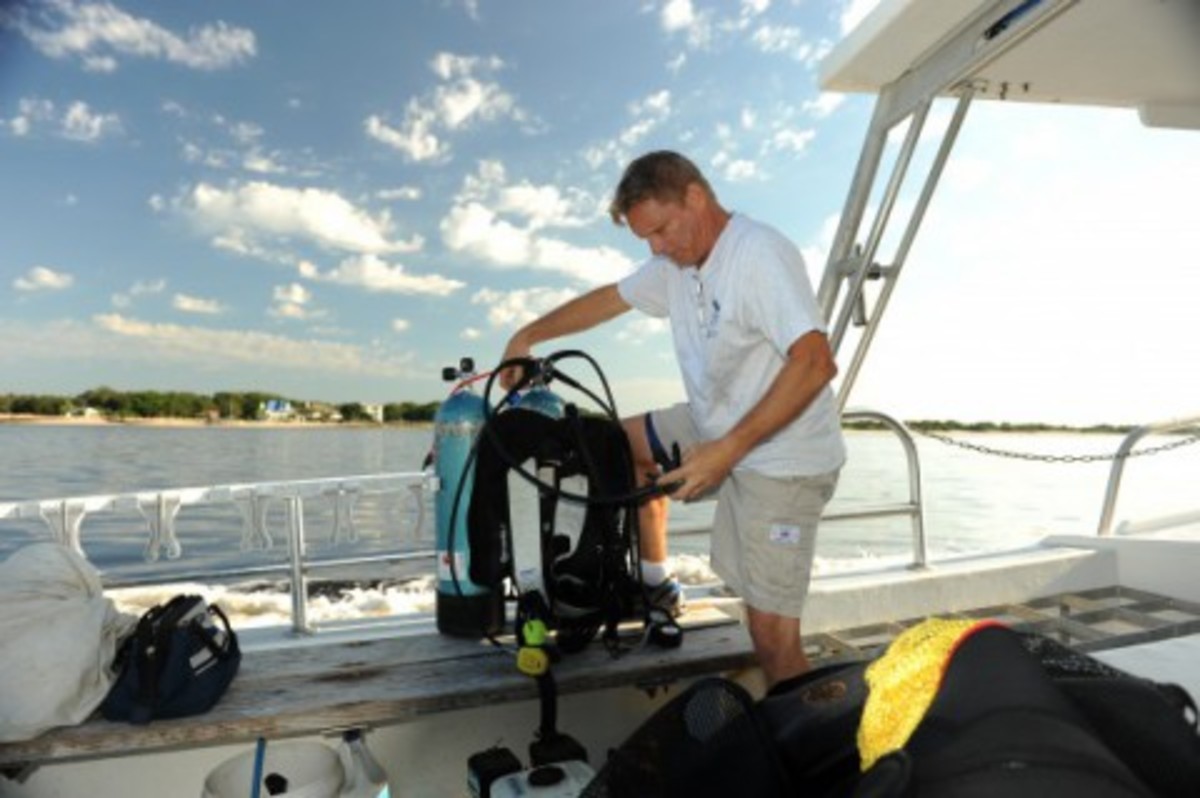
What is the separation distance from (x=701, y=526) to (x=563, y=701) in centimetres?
132

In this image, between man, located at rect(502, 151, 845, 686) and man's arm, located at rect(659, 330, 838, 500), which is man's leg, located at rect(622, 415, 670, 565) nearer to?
man, located at rect(502, 151, 845, 686)

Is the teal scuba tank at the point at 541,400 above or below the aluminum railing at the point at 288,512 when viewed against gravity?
above

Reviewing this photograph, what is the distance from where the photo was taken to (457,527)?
8.34 feet

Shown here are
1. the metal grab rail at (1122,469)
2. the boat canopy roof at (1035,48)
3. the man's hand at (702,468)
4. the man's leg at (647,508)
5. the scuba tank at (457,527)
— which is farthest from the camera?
the metal grab rail at (1122,469)

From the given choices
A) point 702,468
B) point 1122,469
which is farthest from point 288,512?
point 1122,469

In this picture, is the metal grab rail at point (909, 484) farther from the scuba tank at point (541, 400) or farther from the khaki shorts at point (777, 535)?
the scuba tank at point (541, 400)

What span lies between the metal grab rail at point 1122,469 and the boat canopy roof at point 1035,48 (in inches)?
A: 69.2

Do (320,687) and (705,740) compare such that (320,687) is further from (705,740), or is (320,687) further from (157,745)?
(705,740)

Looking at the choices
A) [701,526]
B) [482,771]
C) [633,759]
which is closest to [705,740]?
[633,759]

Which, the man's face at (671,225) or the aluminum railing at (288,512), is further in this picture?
the aluminum railing at (288,512)

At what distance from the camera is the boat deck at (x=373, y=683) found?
6.38ft

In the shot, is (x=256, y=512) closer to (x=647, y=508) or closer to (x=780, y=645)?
(x=647, y=508)

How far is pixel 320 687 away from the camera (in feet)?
7.14

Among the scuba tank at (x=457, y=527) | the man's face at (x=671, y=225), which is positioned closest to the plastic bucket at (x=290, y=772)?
the scuba tank at (x=457, y=527)
